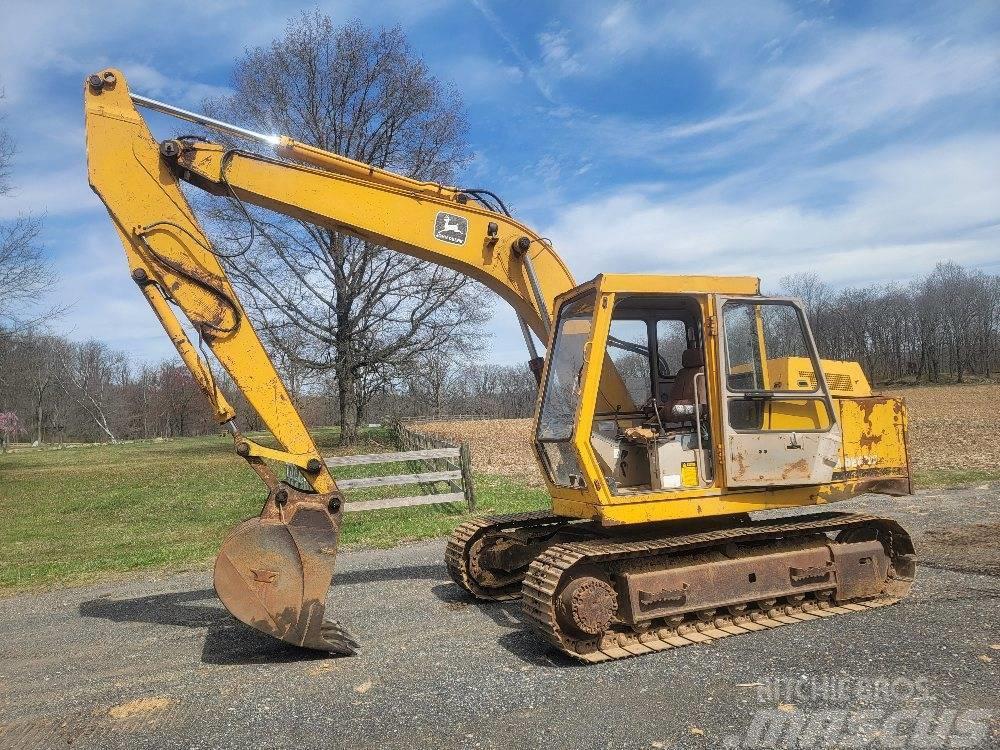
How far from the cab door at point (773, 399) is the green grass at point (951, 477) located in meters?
8.21

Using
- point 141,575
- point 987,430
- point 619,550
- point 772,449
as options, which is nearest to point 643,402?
point 772,449

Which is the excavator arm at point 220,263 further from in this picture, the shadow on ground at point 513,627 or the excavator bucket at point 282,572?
the shadow on ground at point 513,627

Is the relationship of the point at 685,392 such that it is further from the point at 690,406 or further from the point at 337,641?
the point at 337,641

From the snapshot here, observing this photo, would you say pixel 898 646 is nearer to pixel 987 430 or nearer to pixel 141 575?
pixel 141 575

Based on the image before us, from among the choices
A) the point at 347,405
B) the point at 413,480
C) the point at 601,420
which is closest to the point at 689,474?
the point at 601,420

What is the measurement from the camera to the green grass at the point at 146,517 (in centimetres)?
1043

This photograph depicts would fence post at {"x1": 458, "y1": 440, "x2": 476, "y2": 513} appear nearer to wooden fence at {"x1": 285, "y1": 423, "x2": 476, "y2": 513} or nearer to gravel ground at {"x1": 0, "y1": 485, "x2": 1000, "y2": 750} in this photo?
wooden fence at {"x1": 285, "y1": 423, "x2": 476, "y2": 513}

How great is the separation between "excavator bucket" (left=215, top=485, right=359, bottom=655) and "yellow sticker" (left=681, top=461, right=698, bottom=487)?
2881mm

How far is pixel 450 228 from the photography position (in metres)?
6.68

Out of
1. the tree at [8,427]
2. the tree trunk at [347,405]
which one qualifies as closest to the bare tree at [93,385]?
the tree at [8,427]

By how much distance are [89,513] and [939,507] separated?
55.3ft

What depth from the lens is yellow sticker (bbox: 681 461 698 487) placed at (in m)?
6.08

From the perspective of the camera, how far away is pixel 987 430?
831 inches

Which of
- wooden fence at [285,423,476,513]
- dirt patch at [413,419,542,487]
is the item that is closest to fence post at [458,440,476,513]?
wooden fence at [285,423,476,513]
